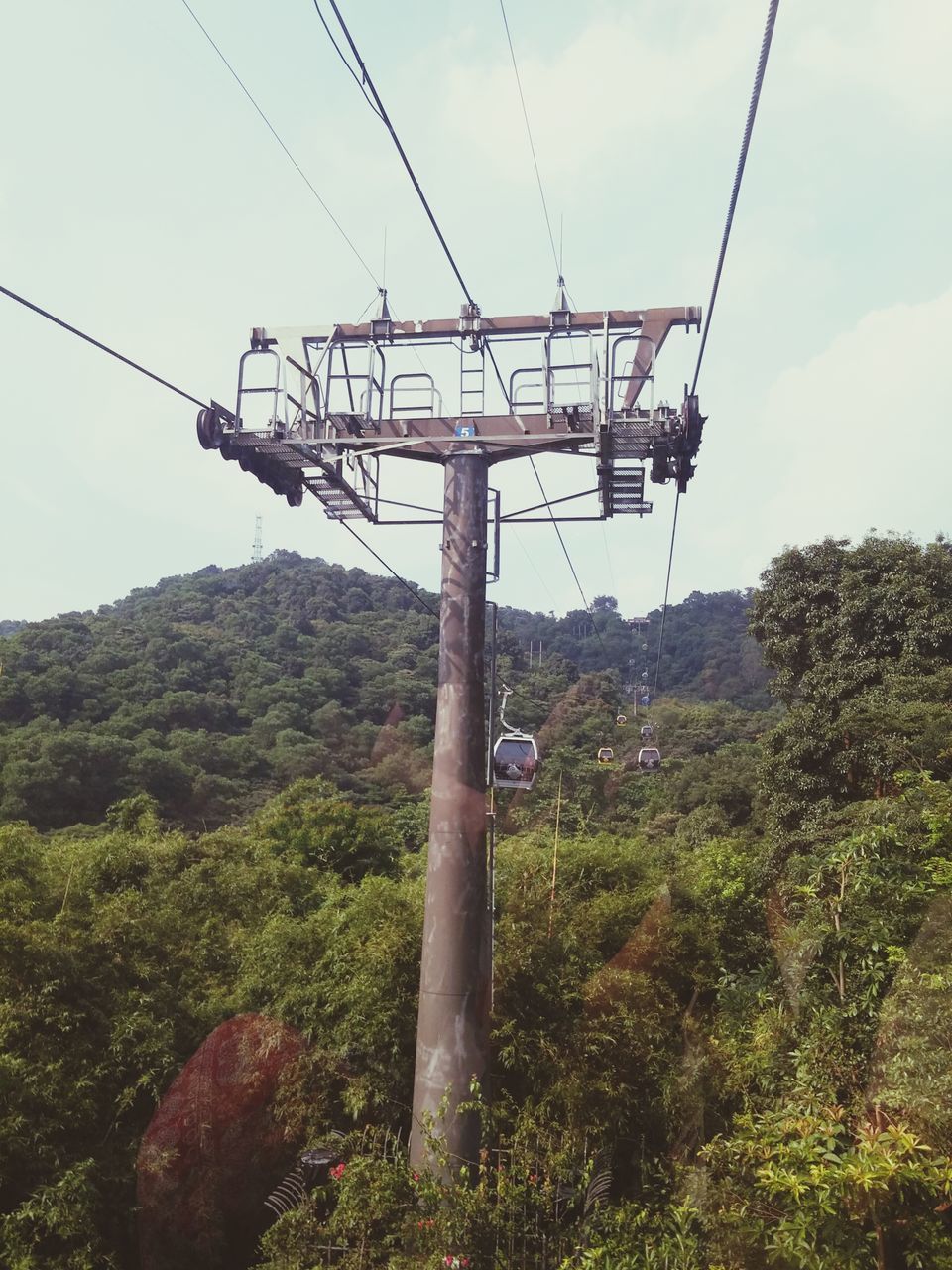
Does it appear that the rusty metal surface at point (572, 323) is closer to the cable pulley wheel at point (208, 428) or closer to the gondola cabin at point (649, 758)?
the cable pulley wheel at point (208, 428)

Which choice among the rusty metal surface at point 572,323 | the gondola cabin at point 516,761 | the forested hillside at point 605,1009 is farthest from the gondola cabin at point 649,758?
the rusty metal surface at point 572,323

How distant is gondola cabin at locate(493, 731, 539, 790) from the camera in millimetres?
8148

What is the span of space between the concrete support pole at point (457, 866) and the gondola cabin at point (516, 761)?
1.87 meters

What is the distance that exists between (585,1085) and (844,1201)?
3103 mm

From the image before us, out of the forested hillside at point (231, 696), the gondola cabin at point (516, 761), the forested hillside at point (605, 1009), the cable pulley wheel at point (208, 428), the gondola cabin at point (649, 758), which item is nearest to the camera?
the forested hillside at point (605, 1009)

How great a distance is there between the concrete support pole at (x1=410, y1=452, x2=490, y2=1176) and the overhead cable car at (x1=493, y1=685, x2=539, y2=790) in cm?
175

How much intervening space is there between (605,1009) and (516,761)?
2264mm

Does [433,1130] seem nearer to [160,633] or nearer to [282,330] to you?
[282,330]

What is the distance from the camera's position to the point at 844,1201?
418 cm

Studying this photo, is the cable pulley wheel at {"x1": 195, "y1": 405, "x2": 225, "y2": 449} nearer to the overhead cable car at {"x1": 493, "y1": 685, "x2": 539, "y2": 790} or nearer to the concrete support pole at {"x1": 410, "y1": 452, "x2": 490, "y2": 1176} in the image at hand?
the concrete support pole at {"x1": 410, "y1": 452, "x2": 490, "y2": 1176}

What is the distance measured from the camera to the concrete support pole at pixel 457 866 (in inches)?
223

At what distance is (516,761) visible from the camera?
8.49 metres

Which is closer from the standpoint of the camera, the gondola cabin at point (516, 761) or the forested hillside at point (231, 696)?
the gondola cabin at point (516, 761)

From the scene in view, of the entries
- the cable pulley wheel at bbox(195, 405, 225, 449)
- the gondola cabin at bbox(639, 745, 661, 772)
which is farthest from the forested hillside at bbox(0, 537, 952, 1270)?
the cable pulley wheel at bbox(195, 405, 225, 449)
